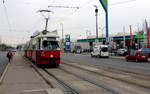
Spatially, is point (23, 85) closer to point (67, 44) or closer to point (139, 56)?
point (139, 56)

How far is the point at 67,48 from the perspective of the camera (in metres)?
106

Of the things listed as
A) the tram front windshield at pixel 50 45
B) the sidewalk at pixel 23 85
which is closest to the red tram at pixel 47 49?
the tram front windshield at pixel 50 45

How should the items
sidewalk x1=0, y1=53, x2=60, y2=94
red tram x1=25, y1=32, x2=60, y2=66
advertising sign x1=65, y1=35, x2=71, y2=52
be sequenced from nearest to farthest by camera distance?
sidewalk x1=0, y1=53, x2=60, y2=94, red tram x1=25, y1=32, x2=60, y2=66, advertising sign x1=65, y1=35, x2=71, y2=52

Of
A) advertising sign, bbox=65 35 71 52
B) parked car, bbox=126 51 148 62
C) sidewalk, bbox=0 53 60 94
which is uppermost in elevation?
advertising sign, bbox=65 35 71 52

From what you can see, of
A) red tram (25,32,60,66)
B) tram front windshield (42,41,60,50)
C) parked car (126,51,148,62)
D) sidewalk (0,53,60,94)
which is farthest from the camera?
parked car (126,51,148,62)

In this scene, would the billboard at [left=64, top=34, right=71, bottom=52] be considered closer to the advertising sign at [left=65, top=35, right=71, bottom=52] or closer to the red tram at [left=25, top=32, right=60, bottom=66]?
the advertising sign at [left=65, top=35, right=71, bottom=52]

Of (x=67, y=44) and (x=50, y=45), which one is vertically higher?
(x=67, y=44)

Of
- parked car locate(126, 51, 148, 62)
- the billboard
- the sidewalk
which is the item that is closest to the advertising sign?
the billboard

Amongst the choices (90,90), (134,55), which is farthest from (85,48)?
(90,90)

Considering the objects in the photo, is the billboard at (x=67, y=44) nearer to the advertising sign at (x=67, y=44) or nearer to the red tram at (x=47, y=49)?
the advertising sign at (x=67, y=44)

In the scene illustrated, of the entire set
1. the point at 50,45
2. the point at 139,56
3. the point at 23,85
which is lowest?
the point at 23,85

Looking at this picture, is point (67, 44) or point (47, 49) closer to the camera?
point (47, 49)

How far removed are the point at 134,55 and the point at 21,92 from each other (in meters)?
25.9

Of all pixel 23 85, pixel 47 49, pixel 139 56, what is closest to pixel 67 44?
pixel 139 56
